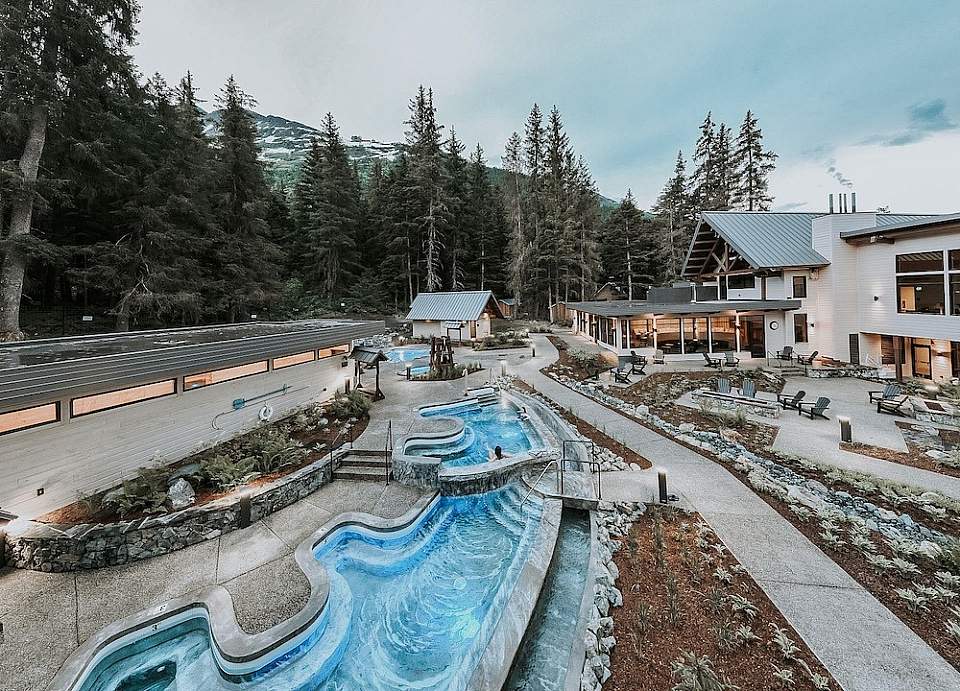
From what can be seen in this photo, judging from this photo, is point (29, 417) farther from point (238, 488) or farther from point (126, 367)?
point (238, 488)

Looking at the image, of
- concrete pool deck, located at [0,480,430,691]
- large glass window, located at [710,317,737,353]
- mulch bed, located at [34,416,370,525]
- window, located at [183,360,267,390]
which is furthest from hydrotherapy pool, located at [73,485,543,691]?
large glass window, located at [710,317,737,353]

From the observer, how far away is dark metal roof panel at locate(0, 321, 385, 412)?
4953 mm

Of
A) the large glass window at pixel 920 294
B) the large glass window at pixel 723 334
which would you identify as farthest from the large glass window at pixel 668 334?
the large glass window at pixel 920 294

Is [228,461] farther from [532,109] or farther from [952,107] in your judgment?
[532,109]

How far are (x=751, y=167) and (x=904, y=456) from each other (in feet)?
107

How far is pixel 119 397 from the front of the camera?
6.77m

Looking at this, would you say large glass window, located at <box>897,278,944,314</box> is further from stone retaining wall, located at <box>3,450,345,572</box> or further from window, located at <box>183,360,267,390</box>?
window, located at <box>183,360,267,390</box>

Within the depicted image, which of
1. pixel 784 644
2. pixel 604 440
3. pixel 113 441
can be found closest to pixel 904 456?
pixel 604 440

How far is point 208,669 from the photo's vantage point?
3.79 m

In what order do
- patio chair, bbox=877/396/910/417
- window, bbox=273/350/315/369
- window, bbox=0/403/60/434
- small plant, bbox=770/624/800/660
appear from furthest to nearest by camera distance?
window, bbox=273/350/315/369, patio chair, bbox=877/396/910/417, window, bbox=0/403/60/434, small plant, bbox=770/624/800/660

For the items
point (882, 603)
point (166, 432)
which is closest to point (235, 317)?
point (166, 432)

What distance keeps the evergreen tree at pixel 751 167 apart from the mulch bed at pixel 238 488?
3693 centimetres

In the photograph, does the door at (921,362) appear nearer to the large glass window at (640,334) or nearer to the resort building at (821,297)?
the resort building at (821,297)

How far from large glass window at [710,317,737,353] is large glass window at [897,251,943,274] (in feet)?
19.2
